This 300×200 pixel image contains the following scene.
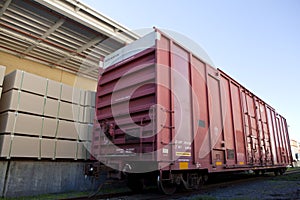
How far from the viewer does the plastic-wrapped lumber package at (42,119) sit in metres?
6.14

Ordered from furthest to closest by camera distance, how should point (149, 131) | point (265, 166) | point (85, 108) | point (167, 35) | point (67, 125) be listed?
point (265, 166) < point (85, 108) < point (67, 125) < point (167, 35) < point (149, 131)

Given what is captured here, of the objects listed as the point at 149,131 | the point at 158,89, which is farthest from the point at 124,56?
the point at 149,131

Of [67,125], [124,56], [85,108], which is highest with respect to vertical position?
[124,56]

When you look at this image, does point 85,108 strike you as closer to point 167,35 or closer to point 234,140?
point 167,35

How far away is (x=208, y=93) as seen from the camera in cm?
642

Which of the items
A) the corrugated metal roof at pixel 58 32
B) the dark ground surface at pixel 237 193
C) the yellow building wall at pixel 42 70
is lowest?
the dark ground surface at pixel 237 193

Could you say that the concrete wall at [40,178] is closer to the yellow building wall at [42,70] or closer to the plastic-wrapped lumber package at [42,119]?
the plastic-wrapped lumber package at [42,119]

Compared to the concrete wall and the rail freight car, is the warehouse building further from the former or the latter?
the rail freight car

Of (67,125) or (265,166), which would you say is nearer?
(67,125)

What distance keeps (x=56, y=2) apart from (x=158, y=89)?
463 centimetres

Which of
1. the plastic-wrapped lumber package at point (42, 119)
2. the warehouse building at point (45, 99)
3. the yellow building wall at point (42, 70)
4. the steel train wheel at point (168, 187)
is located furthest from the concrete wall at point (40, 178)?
the yellow building wall at point (42, 70)

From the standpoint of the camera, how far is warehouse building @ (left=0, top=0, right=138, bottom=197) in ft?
20.2

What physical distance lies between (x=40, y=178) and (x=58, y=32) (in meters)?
Result: 5.15

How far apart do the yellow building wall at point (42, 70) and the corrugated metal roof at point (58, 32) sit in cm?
25
